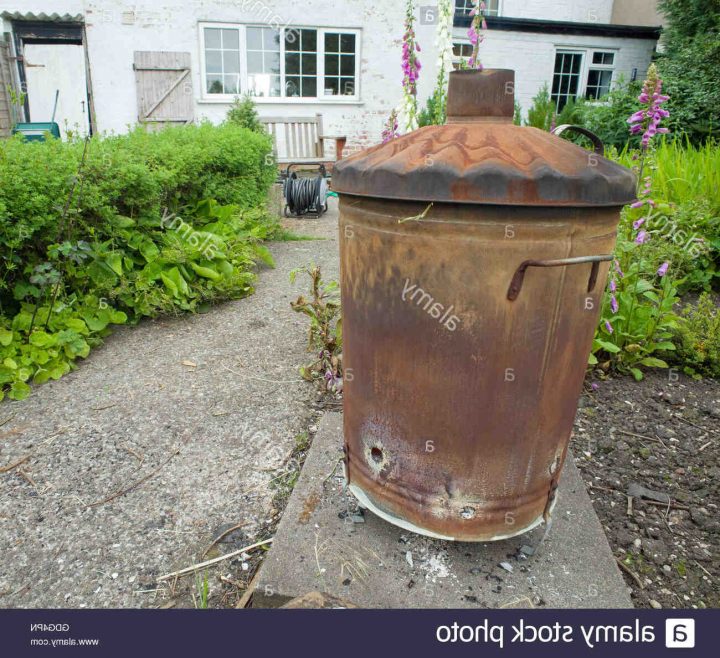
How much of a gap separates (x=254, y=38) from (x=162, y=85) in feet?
7.38

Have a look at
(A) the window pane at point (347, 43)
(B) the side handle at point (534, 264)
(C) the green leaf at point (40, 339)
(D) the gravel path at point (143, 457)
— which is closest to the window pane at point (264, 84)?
(A) the window pane at point (347, 43)

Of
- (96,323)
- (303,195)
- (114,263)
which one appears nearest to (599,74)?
(303,195)

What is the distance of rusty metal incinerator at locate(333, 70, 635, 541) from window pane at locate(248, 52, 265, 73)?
12.0 m

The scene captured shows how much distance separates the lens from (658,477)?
2582 millimetres

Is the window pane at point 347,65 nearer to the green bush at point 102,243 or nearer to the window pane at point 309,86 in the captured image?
the window pane at point 309,86

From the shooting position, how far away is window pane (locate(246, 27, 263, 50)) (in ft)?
39.7

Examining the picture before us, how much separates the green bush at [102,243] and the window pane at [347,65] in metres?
8.39

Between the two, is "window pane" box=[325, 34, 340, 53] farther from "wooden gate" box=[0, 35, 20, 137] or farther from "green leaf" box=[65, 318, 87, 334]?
"green leaf" box=[65, 318, 87, 334]

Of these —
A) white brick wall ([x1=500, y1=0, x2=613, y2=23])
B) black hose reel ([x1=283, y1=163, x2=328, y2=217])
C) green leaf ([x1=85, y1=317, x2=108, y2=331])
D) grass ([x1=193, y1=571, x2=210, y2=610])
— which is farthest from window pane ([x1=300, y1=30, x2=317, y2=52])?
grass ([x1=193, y1=571, x2=210, y2=610])

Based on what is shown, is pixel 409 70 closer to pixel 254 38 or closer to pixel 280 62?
pixel 280 62

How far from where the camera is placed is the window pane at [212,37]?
11.9 meters

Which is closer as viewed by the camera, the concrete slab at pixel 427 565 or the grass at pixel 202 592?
the concrete slab at pixel 427 565

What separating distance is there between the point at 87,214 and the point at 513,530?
10.7 ft

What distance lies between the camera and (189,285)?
14.3 ft
